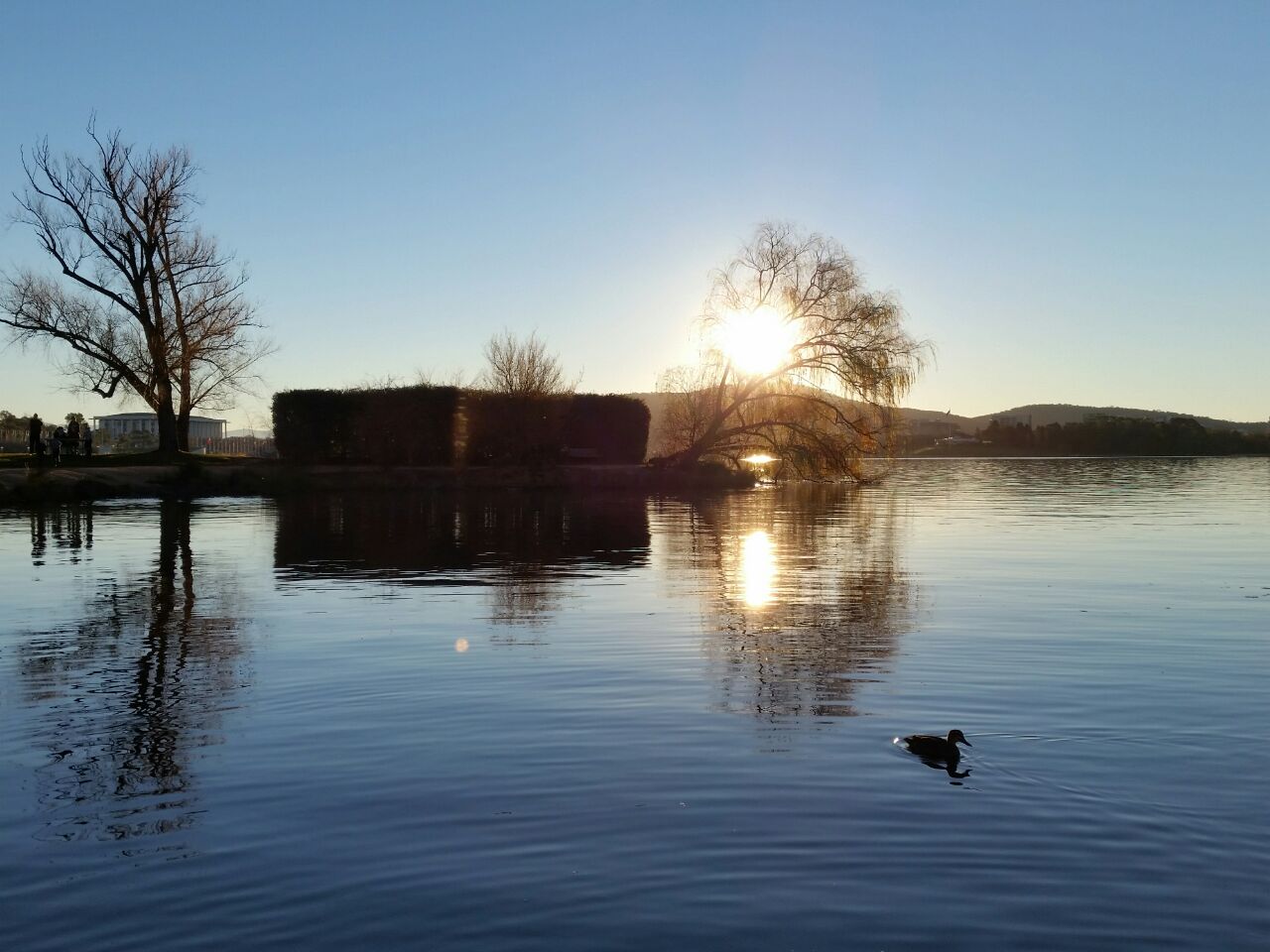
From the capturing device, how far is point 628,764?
291 inches

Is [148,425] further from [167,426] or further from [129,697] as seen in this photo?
[129,697]

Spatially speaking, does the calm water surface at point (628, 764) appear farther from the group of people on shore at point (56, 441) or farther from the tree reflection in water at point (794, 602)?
the group of people on shore at point (56, 441)

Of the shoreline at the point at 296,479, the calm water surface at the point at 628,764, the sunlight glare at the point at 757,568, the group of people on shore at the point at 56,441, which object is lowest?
the calm water surface at the point at 628,764

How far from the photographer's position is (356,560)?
20.3 m

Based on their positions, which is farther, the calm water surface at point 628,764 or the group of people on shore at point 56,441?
the group of people on shore at point 56,441

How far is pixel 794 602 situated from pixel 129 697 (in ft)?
27.7

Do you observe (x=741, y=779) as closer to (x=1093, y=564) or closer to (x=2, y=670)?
(x=2, y=670)

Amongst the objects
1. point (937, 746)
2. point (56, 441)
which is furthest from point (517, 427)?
point (937, 746)

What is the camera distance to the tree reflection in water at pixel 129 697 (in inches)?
260

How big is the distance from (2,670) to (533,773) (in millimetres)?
5882

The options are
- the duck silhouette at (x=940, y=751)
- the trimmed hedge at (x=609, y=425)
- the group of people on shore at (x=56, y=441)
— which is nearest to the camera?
the duck silhouette at (x=940, y=751)

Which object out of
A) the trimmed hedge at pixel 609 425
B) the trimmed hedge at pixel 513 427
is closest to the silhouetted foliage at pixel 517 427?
the trimmed hedge at pixel 513 427

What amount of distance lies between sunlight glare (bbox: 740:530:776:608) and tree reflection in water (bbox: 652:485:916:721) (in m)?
0.02

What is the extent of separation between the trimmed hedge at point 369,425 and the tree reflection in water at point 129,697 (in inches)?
1263
